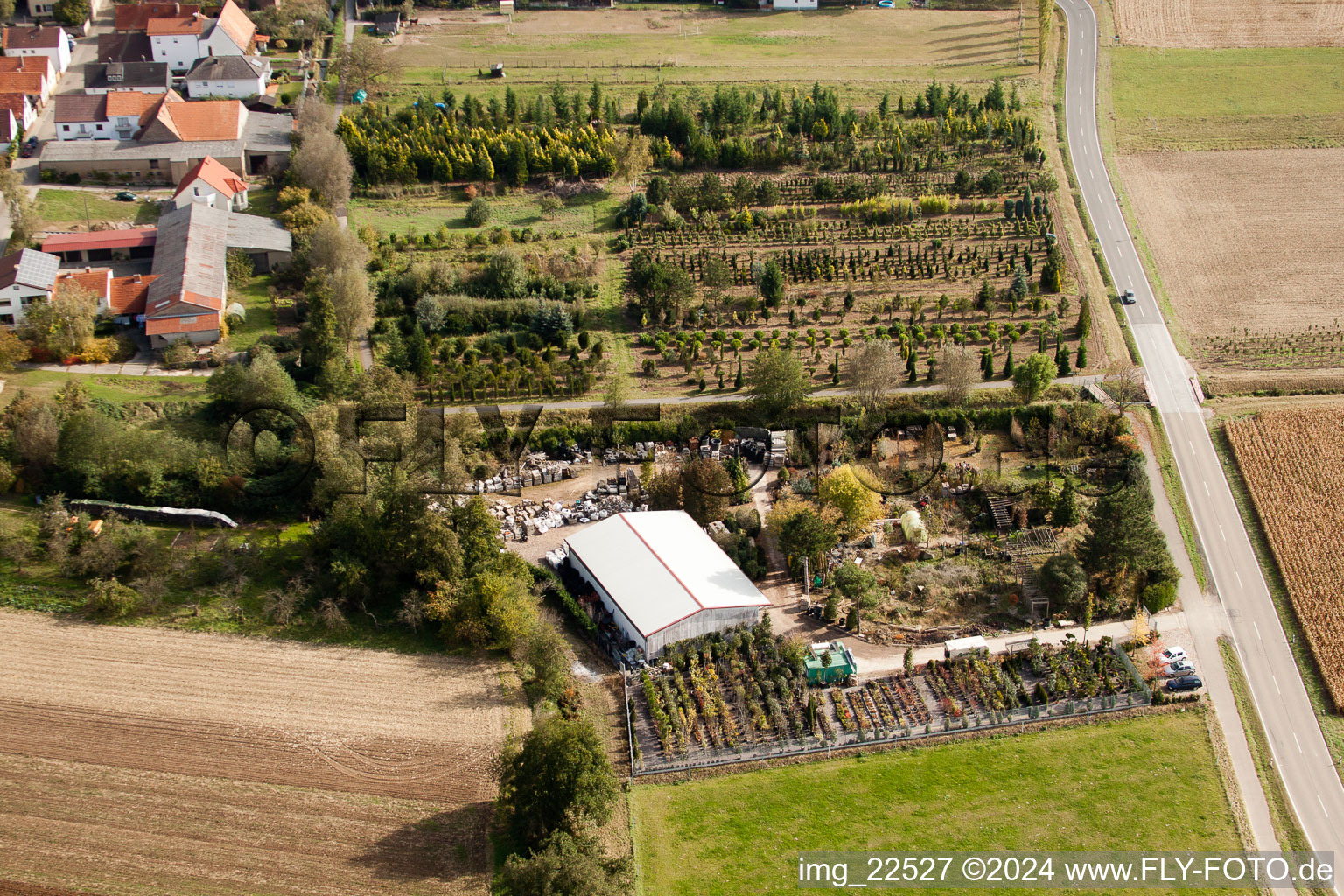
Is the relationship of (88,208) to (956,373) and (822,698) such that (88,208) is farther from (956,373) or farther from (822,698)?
(822,698)

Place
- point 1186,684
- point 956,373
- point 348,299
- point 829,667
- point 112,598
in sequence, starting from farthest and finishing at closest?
point 348,299
point 956,373
point 112,598
point 829,667
point 1186,684

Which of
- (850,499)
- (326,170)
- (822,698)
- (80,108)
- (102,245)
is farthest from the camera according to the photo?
(80,108)

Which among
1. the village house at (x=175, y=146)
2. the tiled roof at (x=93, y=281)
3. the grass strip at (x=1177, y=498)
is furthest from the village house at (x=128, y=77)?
the grass strip at (x=1177, y=498)

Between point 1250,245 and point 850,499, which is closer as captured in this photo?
point 850,499

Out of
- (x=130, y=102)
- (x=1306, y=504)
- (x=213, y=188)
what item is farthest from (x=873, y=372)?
(x=130, y=102)

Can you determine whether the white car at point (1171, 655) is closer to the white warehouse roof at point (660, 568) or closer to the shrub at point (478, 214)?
the white warehouse roof at point (660, 568)

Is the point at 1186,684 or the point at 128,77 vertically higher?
the point at 128,77

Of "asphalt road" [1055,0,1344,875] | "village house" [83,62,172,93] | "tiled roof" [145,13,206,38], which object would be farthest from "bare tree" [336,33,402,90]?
"asphalt road" [1055,0,1344,875]

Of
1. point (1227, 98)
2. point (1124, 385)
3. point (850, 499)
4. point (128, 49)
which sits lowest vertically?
point (850, 499)
